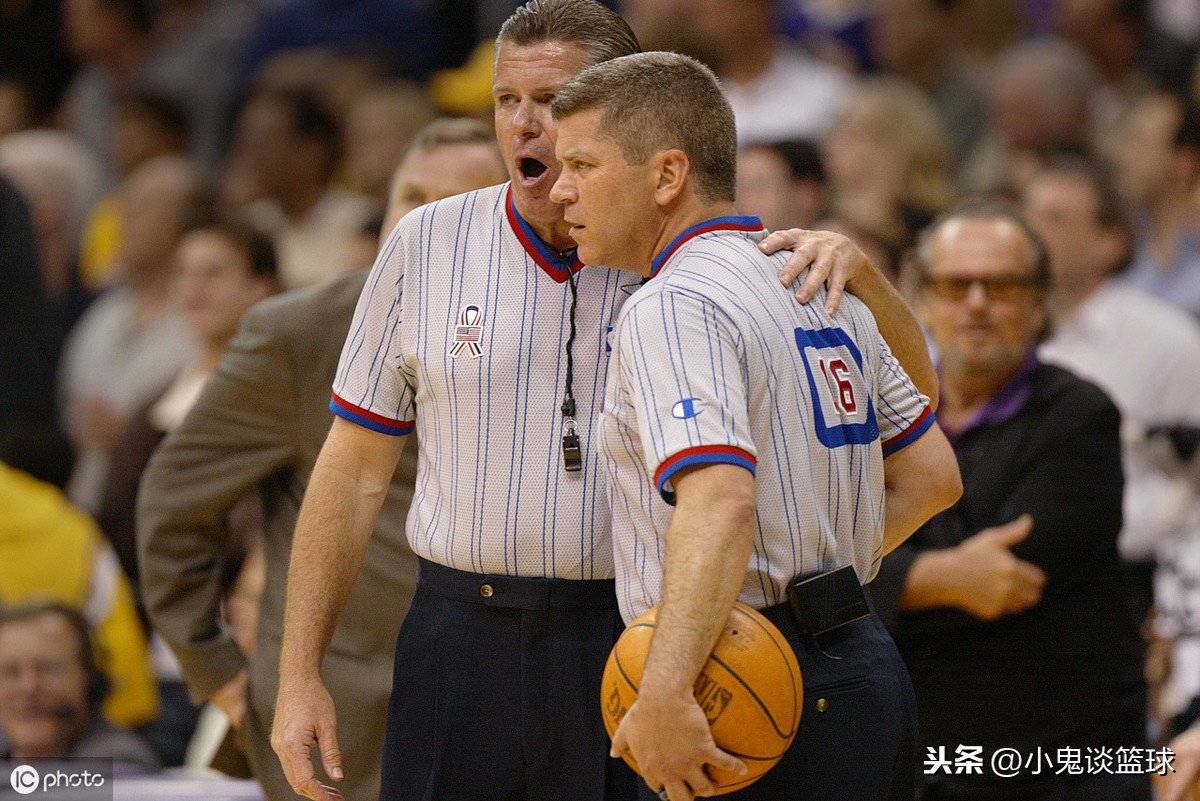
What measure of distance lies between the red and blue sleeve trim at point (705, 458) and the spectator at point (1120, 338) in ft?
10.7

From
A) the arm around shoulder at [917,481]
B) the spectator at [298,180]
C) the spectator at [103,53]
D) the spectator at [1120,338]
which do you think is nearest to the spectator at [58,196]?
the spectator at [103,53]

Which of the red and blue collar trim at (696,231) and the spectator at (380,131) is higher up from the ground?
the spectator at (380,131)

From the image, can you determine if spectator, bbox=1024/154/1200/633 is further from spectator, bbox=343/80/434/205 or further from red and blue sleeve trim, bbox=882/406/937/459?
spectator, bbox=343/80/434/205

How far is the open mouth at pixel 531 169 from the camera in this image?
3168 millimetres

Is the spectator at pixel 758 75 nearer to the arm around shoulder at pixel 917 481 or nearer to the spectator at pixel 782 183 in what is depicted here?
the spectator at pixel 782 183

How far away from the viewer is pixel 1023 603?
4.32 m

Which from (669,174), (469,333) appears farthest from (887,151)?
(669,174)

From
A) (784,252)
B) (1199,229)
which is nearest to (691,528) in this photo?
(784,252)

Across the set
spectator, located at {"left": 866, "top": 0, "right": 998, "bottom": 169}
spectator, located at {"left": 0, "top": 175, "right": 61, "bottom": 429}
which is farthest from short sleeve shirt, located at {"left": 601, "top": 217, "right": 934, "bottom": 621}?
spectator, located at {"left": 866, "top": 0, "right": 998, "bottom": 169}

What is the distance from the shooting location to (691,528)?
2525 millimetres

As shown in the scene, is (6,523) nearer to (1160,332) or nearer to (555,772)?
(555,772)

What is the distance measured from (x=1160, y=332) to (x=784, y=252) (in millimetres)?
3617

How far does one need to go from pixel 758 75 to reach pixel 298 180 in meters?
2.54

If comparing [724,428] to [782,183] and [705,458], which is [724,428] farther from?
[782,183]
